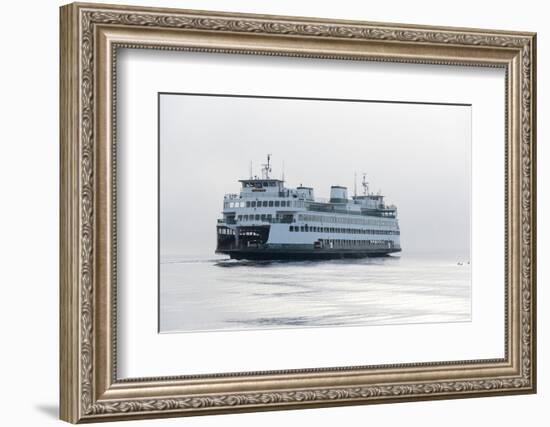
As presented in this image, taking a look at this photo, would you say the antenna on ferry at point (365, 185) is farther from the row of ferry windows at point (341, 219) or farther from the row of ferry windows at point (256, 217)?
the row of ferry windows at point (256, 217)

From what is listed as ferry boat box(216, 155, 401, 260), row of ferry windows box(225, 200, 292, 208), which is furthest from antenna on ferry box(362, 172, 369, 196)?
row of ferry windows box(225, 200, 292, 208)

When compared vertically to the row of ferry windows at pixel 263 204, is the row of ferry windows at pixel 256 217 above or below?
below

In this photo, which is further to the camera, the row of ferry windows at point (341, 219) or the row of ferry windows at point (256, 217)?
the row of ferry windows at point (341, 219)

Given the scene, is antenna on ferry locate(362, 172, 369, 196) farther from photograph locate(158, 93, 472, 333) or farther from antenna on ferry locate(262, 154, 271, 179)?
antenna on ferry locate(262, 154, 271, 179)

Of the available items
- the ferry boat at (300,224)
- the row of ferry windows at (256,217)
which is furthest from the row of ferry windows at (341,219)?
the row of ferry windows at (256,217)

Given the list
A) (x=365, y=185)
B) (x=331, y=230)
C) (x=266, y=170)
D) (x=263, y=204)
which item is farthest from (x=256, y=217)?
(x=365, y=185)

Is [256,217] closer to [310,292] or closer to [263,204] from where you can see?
[263,204]

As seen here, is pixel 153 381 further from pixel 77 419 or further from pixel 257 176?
pixel 257 176

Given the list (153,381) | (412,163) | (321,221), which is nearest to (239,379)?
(153,381)
